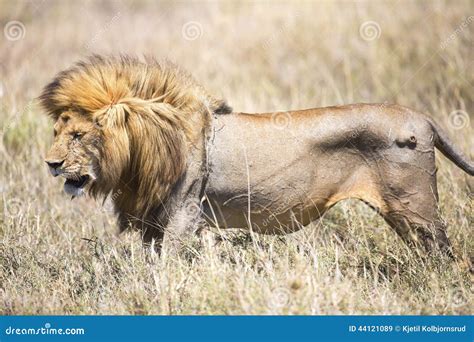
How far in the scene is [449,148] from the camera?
16.0ft

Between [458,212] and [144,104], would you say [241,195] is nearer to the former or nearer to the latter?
[144,104]

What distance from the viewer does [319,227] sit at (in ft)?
19.2

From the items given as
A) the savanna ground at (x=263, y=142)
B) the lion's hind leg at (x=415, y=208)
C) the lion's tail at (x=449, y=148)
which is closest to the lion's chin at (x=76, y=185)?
the savanna ground at (x=263, y=142)

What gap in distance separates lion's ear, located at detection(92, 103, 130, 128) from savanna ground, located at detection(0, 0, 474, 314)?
774 mm

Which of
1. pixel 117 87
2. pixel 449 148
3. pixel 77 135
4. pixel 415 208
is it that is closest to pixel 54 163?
pixel 77 135

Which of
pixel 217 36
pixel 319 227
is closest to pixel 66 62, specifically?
pixel 217 36

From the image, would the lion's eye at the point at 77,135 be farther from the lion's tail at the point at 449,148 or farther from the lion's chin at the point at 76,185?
the lion's tail at the point at 449,148

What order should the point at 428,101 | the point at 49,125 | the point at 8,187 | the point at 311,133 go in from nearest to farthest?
the point at 311,133
the point at 8,187
the point at 49,125
the point at 428,101

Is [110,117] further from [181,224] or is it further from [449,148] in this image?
[449,148]

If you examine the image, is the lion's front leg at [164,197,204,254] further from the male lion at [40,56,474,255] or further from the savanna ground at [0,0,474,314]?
the savanna ground at [0,0,474,314]

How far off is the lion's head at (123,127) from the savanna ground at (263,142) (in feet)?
1.55

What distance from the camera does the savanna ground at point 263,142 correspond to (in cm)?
448

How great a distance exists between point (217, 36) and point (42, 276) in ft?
26.1

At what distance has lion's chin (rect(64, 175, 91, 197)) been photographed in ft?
15.0
